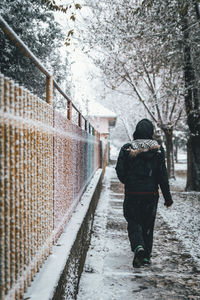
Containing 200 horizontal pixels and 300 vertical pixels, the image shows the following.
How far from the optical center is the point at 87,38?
51.9 feet

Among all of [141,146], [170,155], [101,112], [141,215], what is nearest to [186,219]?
[141,215]

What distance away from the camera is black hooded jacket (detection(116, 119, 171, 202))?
482cm

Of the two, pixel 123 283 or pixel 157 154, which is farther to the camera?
pixel 157 154

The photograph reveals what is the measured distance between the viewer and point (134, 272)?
4.50 m

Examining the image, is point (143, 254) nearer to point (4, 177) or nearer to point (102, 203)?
point (4, 177)

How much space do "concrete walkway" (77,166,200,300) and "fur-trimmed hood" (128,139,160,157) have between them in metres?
1.51

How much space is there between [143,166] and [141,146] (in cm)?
27

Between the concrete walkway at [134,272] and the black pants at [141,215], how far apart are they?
0.38m

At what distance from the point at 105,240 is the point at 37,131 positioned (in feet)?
12.3

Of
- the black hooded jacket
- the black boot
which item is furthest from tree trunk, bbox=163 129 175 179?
the black boot

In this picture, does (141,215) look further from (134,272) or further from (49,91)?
(49,91)

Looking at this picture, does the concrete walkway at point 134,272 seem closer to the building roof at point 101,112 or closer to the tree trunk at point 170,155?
the tree trunk at point 170,155

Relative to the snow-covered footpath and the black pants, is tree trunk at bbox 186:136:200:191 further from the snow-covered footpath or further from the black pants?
the black pants

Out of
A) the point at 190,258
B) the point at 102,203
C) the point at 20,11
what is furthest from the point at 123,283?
the point at 20,11
